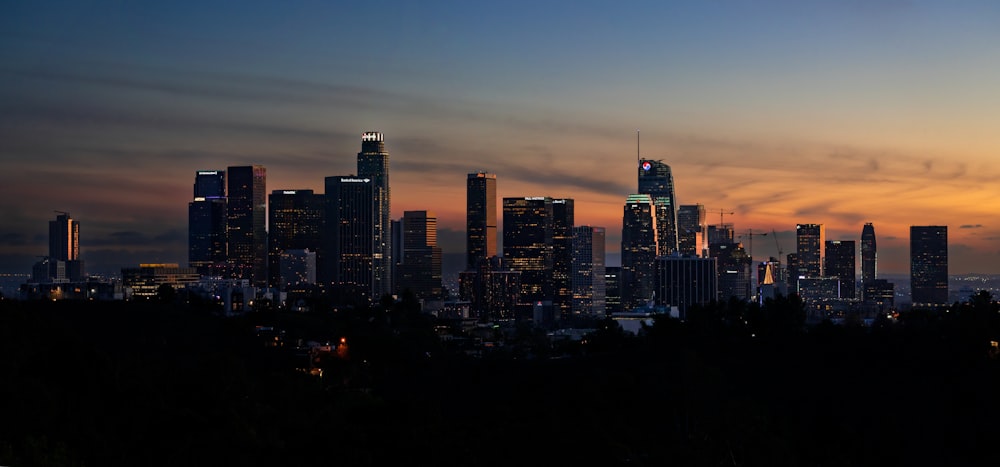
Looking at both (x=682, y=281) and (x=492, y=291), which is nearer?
(x=492, y=291)

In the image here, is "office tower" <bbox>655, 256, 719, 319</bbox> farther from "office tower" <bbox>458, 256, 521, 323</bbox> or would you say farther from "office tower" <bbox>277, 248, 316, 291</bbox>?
"office tower" <bbox>277, 248, 316, 291</bbox>

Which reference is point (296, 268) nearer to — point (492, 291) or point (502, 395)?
point (492, 291)

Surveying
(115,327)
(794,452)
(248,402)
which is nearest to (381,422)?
(248,402)

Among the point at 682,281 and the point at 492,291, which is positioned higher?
the point at 682,281

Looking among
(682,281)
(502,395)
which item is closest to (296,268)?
(682,281)

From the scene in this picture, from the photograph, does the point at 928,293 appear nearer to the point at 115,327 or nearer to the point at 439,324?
the point at 439,324

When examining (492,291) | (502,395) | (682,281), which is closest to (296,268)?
(492,291)
